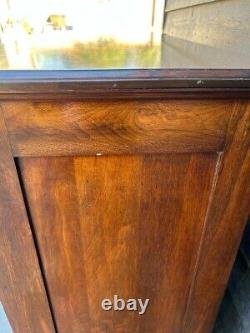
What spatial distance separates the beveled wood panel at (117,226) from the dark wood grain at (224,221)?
0.02 meters

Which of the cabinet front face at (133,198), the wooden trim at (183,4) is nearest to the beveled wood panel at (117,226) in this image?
the cabinet front face at (133,198)

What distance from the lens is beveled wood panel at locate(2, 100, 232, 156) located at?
0.45m

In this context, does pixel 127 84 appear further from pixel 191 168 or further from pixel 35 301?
pixel 35 301

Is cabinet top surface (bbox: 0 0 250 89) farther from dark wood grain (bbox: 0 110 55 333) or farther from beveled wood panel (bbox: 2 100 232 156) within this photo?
dark wood grain (bbox: 0 110 55 333)

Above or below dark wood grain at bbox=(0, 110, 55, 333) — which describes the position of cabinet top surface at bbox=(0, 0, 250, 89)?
above

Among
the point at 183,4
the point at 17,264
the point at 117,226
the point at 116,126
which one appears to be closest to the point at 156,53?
the point at 116,126

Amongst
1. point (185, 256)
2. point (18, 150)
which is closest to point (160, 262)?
point (185, 256)

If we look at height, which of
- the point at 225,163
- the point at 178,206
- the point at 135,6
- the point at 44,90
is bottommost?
the point at 178,206

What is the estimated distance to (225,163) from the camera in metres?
0.52

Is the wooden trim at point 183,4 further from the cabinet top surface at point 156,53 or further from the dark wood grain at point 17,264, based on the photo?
the dark wood grain at point 17,264

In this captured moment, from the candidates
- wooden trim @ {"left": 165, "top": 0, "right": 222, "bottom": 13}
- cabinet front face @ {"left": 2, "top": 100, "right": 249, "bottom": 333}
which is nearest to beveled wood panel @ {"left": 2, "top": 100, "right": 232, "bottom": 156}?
cabinet front face @ {"left": 2, "top": 100, "right": 249, "bottom": 333}

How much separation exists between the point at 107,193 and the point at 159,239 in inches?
6.9

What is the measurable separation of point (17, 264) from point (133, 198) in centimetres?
32

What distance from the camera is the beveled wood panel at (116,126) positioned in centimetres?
45
